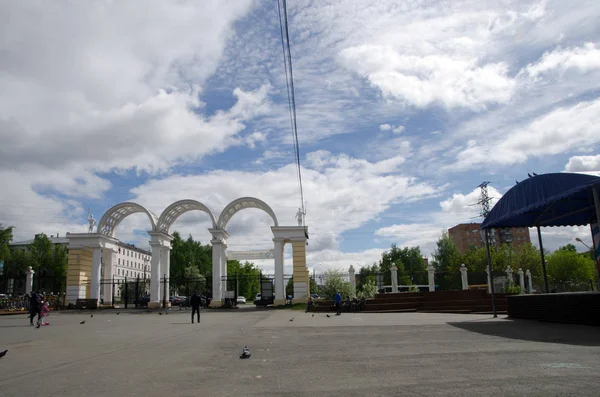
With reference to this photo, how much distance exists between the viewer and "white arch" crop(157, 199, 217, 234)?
3366cm

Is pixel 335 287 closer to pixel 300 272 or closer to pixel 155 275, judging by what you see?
pixel 300 272

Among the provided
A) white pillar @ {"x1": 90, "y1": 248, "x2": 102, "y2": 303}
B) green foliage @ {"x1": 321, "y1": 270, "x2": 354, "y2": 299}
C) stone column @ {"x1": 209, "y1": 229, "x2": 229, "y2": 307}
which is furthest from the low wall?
white pillar @ {"x1": 90, "y1": 248, "x2": 102, "y2": 303}

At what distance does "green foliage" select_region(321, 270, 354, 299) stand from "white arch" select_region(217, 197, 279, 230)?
18.2ft

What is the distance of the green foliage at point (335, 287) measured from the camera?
29.6 metres

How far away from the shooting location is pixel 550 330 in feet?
42.4

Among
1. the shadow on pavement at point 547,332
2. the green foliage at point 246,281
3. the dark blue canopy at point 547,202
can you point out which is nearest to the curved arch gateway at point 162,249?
the dark blue canopy at point 547,202

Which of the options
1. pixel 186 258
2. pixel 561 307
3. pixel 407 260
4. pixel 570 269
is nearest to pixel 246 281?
pixel 186 258

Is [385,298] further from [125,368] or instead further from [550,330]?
[125,368]

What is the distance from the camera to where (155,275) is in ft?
110

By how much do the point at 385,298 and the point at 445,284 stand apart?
44.2m

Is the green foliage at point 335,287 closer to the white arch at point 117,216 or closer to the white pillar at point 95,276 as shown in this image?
the white arch at point 117,216

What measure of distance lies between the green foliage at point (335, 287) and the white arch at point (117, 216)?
13318 millimetres

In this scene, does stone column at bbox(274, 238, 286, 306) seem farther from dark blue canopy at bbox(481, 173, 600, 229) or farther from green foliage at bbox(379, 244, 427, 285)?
green foliage at bbox(379, 244, 427, 285)

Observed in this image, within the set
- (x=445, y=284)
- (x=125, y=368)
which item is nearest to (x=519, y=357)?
(x=125, y=368)
